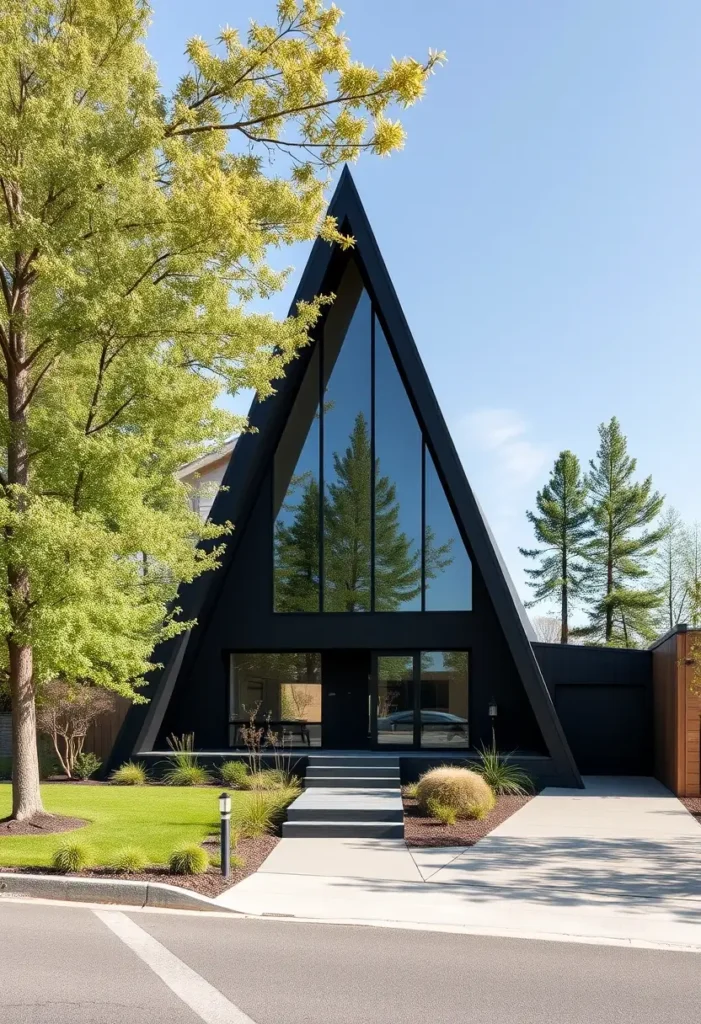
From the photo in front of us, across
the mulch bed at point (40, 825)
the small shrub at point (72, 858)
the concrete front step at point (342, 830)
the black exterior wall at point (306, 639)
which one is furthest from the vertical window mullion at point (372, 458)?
the small shrub at point (72, 858)

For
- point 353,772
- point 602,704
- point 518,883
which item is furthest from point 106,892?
point 602,704

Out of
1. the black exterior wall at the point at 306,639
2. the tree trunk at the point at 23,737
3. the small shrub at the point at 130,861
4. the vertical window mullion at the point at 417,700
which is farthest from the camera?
the black exterior wall at the point at 306,639

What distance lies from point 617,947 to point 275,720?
1284 cm

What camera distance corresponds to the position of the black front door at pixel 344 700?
19.5 m

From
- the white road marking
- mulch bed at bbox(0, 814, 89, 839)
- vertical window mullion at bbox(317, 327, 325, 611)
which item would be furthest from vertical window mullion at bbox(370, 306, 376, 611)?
the white road marking

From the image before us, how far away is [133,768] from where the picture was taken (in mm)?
17438

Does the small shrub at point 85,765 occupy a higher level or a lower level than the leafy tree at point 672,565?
lower

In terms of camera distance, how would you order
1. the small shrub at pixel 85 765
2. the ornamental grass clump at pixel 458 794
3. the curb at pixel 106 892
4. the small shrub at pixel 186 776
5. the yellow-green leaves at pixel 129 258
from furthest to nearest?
the small shrub at pixel 85 765, the small shrub at pixel 186 776, the ornamental grass clump at pixel 458 794, the yellow-green leaves at pixel 129 258, the curb at pixel 106 892

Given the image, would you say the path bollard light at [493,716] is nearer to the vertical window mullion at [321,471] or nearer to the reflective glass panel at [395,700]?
the reflective glass panel at [395,700]

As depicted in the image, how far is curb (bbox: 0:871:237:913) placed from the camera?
8.77 metres

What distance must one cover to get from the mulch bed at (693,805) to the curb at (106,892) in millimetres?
8614

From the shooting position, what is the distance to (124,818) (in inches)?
506

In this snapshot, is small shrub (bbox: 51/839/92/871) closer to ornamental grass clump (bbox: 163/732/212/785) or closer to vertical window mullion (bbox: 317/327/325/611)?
ornamental grass clump (bbox: 163/732/212/785)

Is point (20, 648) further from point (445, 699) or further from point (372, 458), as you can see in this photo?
point (445, 699)
